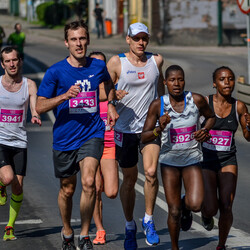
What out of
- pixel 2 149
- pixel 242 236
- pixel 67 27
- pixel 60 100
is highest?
pixel 67 27

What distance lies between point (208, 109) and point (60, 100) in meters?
1.45

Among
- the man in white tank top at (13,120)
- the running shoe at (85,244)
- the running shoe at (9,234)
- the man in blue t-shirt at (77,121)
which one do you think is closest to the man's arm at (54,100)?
the man in blue t-shirt at (77,121)

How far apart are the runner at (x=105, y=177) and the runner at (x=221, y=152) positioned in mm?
1053

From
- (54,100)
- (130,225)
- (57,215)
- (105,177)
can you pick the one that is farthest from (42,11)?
(54,100)

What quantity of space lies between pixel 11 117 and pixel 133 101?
4.55 feet

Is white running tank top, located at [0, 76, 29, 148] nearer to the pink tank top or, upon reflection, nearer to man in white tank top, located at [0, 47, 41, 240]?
man in white tank top, located at [0, 47, 41, 240]

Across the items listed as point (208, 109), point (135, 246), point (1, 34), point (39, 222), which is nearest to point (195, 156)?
point (208, 109)

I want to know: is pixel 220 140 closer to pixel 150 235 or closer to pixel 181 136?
pixel 181 136

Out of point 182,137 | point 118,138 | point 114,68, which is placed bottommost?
point 118,138

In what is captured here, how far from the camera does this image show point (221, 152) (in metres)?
8.38

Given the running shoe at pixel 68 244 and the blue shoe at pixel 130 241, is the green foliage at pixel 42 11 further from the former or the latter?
the running shoe at pixel 68 244

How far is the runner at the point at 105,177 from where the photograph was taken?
8.89 meters

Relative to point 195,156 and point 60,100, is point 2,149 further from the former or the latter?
point 195,156

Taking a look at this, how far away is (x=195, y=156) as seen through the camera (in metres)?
8.11
